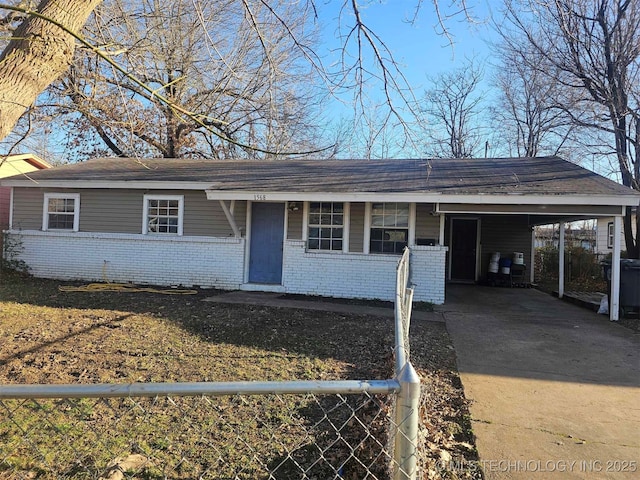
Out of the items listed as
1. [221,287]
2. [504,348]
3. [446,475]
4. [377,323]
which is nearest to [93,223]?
[221,287]

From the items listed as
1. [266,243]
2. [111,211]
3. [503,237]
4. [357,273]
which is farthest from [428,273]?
[111,211]

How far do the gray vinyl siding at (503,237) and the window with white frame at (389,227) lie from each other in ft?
19.6

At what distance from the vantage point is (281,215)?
37.7 ft

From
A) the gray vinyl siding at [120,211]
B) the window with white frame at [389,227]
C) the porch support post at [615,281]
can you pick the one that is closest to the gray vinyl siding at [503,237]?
the window with white frame at [389,227]

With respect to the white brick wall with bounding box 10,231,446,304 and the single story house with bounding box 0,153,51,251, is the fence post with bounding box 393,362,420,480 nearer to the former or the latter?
the white brick wall with bounding box 10,231,446,304

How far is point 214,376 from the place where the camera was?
4.67 meters

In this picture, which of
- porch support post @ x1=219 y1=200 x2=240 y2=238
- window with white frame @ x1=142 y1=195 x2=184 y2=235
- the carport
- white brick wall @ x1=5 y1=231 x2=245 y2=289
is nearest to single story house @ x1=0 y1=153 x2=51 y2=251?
white brick wall @ x1=5 y1=231 x2=245 y2=289

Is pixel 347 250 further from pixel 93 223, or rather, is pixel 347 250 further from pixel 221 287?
pixel 93 223

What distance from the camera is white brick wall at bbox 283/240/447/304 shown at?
33.1ft

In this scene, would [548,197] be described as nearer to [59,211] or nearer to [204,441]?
[204,441]

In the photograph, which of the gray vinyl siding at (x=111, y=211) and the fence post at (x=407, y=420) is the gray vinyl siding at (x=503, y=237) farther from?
the fence post at (x=407, y=420)

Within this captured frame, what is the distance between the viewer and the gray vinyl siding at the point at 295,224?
11046 millimetres

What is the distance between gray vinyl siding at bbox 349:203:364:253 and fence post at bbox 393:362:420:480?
914 centimetres

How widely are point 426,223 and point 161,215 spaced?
731 cm
